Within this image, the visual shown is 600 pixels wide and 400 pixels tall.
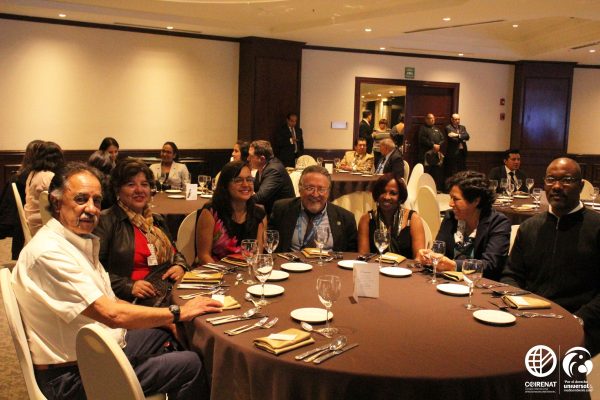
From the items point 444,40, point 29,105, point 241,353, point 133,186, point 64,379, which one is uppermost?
point 444,40

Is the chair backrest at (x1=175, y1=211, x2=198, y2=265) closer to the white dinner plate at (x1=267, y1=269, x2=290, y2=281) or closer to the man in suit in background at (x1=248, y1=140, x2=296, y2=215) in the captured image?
the white dinner plate at (x1=267, y1=269, x2=290, y2=281)

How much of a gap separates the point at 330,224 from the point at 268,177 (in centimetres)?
195

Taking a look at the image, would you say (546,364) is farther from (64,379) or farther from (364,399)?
(64,379)

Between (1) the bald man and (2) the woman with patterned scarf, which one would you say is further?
(2) the woman with patterned scarf

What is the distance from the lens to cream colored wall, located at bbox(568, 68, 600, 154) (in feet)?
44.4

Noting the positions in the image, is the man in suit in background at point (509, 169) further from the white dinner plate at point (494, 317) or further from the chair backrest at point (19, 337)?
the chair backrest at point (19, 337)

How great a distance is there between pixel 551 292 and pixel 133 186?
7.73ft

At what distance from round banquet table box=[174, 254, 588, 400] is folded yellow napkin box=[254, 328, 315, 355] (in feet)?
0.06

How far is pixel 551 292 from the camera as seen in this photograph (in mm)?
2986

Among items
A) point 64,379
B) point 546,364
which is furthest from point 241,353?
point 546,364

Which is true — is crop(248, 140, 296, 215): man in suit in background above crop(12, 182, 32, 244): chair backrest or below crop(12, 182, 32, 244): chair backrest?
above

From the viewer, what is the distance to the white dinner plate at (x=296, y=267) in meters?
2.96

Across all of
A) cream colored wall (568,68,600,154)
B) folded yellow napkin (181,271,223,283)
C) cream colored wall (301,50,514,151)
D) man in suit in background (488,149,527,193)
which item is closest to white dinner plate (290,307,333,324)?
folded yellow napkin (181,271,223,283)

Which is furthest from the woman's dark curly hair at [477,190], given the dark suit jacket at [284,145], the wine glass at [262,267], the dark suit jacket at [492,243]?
the dark suit jacket at [284,145]
